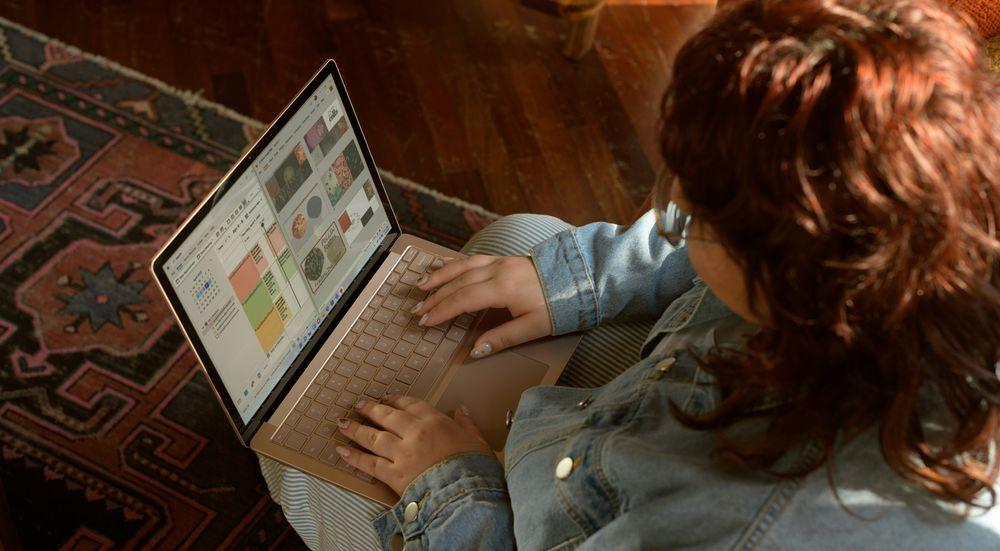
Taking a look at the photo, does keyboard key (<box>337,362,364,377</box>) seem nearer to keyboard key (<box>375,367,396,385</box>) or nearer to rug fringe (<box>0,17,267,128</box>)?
keyboard key (<box>375,367,396,385</box>)

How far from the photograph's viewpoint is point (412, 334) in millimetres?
1118

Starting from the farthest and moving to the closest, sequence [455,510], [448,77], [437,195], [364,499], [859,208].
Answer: [448,77] → [437,195] → [364,499] → [455,510] → [859,208]

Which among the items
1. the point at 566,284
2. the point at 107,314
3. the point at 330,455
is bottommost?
the point at 107,314

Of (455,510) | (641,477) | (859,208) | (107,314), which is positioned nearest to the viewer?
(859,208)

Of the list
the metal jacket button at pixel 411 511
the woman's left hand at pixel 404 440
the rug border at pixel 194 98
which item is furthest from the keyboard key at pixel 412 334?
the rug border at pixel 194 98

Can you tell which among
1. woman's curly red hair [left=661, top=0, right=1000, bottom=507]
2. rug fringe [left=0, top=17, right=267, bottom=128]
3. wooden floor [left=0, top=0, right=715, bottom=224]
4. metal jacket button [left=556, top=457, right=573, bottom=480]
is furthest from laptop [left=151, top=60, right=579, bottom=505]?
rug fringe [left=0, top=17, right=267, bottom=128]

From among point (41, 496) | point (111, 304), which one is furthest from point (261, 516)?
point (111, 304)

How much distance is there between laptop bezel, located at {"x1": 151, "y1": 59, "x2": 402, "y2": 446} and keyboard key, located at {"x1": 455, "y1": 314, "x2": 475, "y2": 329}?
0.41 feet

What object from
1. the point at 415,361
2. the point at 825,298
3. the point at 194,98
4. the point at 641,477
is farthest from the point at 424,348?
the point at 194,98

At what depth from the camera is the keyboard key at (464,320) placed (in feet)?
3.70

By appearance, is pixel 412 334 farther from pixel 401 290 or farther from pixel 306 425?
pixel 306 425

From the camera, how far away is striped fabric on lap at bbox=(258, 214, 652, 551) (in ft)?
3.52

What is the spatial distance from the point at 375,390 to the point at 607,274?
0.31m

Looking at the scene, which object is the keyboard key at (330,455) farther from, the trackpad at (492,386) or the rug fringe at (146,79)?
the rug fringe at (146,79)
